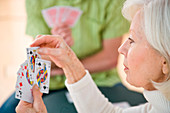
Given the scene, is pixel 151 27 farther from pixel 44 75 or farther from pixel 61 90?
pixel 61 90

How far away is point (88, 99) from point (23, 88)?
366 millimetres

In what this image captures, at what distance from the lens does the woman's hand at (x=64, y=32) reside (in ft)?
5.14

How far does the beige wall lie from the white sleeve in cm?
184

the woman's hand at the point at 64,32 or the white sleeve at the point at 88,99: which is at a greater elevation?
the woman's hand at the point at 64,32

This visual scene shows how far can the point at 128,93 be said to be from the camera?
152cm

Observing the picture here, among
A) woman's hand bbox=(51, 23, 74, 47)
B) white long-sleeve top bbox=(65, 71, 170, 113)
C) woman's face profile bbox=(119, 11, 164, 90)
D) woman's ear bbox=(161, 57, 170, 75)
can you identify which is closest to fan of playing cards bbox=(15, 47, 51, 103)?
white long-sleeve top bbox=(65, 71, 170, 113)

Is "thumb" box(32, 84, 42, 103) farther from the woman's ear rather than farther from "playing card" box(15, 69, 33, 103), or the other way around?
the woman's ear

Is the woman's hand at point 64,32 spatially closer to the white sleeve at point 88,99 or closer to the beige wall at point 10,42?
the white sleeve at point 88,99

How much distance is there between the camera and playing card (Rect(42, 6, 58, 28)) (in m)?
1.59

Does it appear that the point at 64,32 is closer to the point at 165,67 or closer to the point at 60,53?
the point at 60,53

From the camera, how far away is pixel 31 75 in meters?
0.88

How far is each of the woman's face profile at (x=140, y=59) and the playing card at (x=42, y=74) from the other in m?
0.31

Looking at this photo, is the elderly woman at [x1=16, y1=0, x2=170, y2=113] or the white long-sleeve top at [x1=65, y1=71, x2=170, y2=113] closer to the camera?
the elderly woman at [x1=16, y1=0, x2=170, y2=113]

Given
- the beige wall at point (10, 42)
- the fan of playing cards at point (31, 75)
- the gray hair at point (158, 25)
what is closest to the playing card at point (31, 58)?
the fan of playing cards at point (31, 75)
